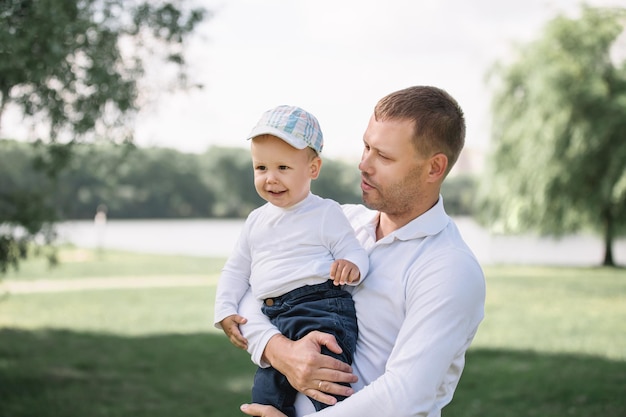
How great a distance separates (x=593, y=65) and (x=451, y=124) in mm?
23118

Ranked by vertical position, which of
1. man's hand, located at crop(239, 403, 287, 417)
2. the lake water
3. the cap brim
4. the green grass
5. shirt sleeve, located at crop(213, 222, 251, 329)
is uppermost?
the cap brim

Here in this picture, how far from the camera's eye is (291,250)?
2473mm

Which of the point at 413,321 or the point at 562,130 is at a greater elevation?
the point at 562,130

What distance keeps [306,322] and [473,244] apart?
1222 inches

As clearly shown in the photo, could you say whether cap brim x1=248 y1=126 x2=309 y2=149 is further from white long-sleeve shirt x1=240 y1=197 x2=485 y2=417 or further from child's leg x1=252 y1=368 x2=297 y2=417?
child's leg x1=252 y1=368 x2=297 y2=417

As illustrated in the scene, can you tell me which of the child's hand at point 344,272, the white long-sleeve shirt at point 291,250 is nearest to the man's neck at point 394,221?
the white long-sleeve shirt at point 291,250

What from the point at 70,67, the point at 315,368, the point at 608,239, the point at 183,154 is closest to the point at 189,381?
the point at 70,67

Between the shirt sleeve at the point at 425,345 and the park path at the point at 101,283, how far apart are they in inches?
703

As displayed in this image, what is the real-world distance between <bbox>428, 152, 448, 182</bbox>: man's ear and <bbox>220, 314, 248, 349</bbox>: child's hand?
2.46 feet

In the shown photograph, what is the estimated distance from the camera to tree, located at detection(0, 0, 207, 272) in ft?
21.6

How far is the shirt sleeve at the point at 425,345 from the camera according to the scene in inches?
82.7

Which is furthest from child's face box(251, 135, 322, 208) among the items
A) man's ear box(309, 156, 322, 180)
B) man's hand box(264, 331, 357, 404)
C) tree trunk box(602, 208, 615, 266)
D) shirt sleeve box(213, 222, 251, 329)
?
tree trunk box(602, 208, 615, 266)

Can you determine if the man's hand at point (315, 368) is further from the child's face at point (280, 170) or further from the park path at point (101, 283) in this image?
the park path at point (101, 283)

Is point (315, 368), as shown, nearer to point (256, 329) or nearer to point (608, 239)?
point (256, 329)
